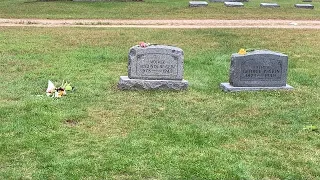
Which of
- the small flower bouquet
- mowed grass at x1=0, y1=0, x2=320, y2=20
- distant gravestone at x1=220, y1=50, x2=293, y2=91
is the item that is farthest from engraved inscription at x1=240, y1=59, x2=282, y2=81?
mowed grass at x1=0, y1=0, x2=320, y2=20

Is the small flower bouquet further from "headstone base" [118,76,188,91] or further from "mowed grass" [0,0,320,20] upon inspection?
"mowed grass" [0,0,320,20]

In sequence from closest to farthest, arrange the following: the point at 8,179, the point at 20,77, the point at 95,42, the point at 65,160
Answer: the point at 8,179
the point at 65,160
the point at 20,77
the point at 95,42

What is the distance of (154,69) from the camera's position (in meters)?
10.1

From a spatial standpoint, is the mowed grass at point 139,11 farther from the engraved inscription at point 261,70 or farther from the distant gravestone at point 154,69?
the engraved inscription at point 261,70

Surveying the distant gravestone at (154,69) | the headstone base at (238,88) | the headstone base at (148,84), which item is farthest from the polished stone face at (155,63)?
the headstone base at (238,88)

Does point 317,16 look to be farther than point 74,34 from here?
Yes

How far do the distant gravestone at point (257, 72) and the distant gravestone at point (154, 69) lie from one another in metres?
0.98

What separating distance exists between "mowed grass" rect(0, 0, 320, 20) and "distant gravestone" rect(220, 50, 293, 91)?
1378 cm

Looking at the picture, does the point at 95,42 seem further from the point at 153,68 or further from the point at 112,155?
the point at 112,155

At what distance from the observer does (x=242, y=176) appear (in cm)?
597

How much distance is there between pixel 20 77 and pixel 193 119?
14.7 feet

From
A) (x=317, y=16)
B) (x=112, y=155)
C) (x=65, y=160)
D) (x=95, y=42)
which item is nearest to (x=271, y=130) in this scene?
(x=112, y=155)

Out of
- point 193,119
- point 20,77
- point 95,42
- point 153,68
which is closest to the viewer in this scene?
point 193,119

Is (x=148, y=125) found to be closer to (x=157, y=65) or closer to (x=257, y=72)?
(x=157, y=65)
